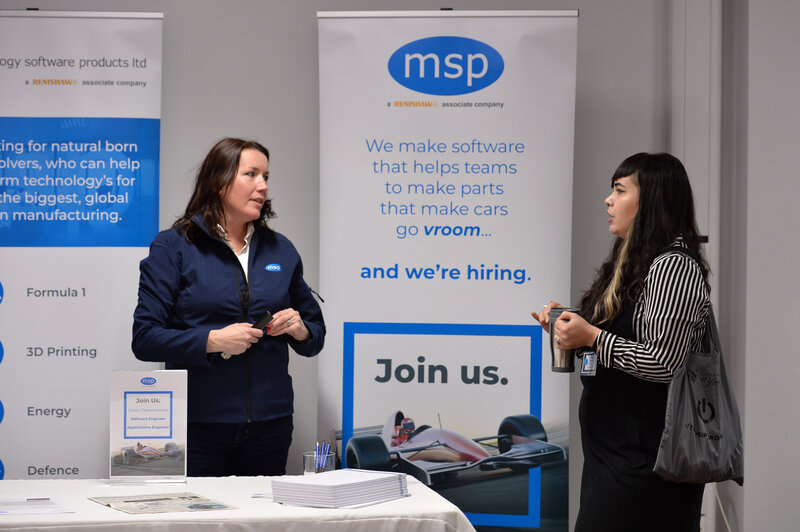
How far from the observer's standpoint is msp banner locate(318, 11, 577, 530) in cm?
333

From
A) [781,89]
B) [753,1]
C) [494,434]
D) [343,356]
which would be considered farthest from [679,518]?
[753,1]

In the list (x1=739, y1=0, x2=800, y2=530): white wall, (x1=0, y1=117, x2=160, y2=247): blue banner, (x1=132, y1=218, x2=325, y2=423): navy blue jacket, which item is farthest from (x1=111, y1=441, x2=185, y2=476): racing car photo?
(x1=739, y1=0, x2=800, y2=530): white wall

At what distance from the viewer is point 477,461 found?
3.30m

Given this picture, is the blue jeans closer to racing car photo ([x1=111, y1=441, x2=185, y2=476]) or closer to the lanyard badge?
racing car photo ([x1=111, y1=441, x2=185, y2=476])

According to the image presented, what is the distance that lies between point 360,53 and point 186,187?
3.64 ft

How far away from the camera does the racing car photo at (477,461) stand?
3.28 meters

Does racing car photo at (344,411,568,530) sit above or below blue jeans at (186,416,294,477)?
below

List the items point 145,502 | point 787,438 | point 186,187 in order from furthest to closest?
point 186,187 < point 787,438 < point 145,502

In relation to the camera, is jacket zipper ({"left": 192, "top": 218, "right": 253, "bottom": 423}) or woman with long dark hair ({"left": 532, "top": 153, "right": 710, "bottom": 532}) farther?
jacket zipper ({"left": 192, "top": 218, "right": 253, "bottom": 423})

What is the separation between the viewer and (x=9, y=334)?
11.2 ft

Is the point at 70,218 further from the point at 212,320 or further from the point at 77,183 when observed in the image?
the point at 212,320

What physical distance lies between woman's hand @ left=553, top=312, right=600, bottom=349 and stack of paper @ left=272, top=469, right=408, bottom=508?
62 cm

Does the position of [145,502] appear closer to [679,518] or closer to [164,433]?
[164,433]

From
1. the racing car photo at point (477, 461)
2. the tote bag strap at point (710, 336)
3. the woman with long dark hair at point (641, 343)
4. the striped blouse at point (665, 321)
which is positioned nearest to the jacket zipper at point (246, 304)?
the racing car photo at point (477, 461)
